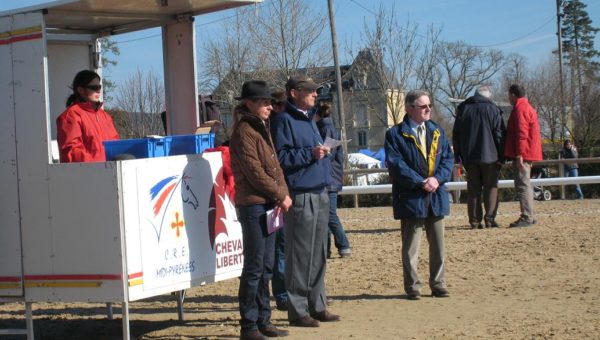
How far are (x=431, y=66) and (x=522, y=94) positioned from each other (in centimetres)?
2785

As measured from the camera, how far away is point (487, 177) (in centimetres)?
1388

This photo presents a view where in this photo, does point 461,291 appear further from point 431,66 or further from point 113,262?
point 431,66

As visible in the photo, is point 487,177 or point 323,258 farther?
point 487,177

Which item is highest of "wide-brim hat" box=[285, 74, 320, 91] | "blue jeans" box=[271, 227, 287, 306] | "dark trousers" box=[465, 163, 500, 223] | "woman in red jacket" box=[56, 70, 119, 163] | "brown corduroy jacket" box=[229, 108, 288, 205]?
"wide-brim hat" box=[285, 74, 320, 91]

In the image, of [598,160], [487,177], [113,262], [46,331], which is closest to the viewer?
[113,262]

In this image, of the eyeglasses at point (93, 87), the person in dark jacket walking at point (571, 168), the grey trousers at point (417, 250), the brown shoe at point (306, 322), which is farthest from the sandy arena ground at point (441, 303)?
the person in dark jacket walking at point (571, 168)

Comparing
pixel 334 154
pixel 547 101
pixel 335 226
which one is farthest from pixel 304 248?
pixel 547 101

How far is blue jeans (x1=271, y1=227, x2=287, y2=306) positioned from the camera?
8.34 meters

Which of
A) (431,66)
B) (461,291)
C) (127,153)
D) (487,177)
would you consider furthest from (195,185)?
(431,66)

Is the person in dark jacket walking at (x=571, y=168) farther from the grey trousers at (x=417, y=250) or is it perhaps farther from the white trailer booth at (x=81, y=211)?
the white trailer booth at (x=81, y=211)

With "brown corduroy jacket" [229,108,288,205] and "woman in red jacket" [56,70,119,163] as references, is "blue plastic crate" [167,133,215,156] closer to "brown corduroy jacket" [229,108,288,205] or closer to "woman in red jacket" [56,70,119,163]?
"woman in red jacket" [56,70,119,163]

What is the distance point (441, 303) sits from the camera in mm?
8484

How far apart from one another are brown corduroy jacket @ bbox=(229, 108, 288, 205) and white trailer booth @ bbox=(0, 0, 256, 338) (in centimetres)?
49

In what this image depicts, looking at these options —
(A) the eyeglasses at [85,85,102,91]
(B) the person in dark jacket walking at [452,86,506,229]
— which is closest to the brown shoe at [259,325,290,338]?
(A) the eyeglasses at [85,85,102,91]
